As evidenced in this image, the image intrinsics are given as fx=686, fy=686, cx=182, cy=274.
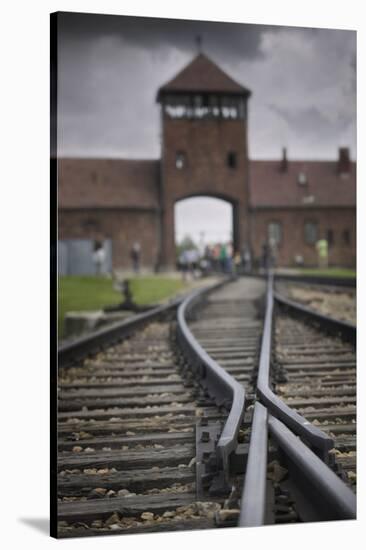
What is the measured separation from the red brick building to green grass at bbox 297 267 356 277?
0.07 metres

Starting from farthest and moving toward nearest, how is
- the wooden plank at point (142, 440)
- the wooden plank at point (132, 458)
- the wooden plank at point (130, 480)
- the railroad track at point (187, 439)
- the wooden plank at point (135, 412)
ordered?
the wooden plank at point (135, 412) → the wooden plank at point (142, 440) → the wooden plank at point (132, 458) → the wooden plank at point (130, 480) → the railroad track at point (187, 439)

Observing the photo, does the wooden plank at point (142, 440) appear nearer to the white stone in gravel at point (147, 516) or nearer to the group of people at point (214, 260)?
the white stone in gravel at point (147, 516)

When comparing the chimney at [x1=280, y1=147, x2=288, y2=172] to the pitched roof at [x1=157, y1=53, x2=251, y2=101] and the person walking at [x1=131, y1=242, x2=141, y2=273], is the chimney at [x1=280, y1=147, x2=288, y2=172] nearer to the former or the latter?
the pitched roof at [x1=157, y1=53, x2=251, y2=101]

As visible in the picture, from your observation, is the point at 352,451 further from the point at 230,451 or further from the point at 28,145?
the point at 28,145

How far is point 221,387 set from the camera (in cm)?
361

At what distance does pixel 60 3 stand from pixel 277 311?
11.6ft

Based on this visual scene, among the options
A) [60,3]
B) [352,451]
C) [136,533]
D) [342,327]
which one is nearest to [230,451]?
[136,533]

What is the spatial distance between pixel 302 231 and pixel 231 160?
85 cm

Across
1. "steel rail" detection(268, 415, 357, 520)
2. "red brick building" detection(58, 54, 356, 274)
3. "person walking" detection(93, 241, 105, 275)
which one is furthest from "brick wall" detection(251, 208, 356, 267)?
"steel rail" detection(268, 415, 357, 520)

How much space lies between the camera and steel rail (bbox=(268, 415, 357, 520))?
2320 mm

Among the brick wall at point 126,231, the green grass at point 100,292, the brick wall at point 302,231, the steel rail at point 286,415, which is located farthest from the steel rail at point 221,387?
the brick wall at point 302,231

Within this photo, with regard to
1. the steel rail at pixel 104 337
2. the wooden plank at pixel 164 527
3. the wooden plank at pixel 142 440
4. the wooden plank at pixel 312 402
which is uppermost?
the steel rail at pixel 104 337

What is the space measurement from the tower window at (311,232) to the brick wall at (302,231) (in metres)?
0.04

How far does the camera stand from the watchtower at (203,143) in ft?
15.4
